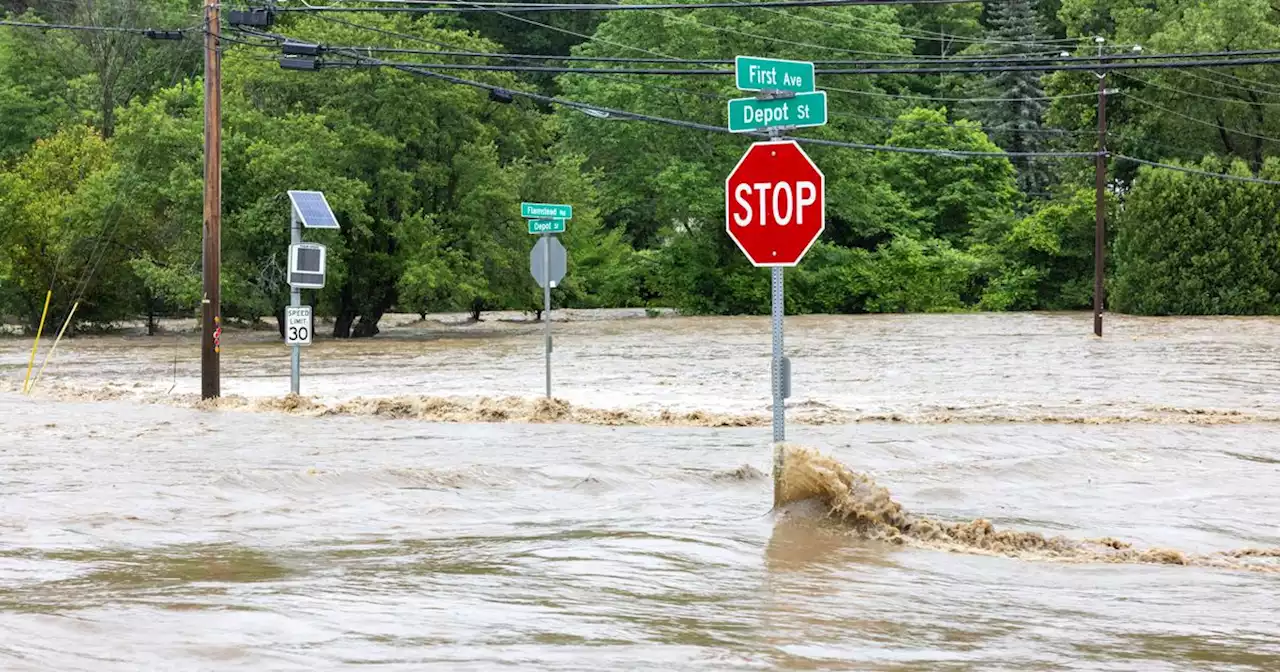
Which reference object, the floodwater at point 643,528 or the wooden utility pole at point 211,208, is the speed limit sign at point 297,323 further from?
the wooden utility pole at point 211,208

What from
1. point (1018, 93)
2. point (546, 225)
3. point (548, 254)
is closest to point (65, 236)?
point (548, 254)

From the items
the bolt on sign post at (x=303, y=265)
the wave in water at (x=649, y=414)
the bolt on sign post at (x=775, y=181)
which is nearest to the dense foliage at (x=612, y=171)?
the bolt on sign post at (x=303, y=265)

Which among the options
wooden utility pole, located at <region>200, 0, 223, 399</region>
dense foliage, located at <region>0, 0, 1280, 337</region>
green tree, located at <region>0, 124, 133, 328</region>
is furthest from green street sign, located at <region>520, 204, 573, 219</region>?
green tree, located at <region>0, 124, 133, 328</region>

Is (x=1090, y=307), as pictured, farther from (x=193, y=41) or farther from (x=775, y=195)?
(x=775, y=195)

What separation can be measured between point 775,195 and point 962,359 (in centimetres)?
2480

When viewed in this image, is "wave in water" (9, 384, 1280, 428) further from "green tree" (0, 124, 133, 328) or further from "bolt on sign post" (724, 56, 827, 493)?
"green tree" (0, 124, 133, 328)

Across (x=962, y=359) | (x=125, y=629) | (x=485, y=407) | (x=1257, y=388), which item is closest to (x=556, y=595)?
(x=125, y=629)

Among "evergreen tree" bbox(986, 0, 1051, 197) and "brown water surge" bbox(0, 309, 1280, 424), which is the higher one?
"evergreen tree" bbox(986, 0, 1051, 197)

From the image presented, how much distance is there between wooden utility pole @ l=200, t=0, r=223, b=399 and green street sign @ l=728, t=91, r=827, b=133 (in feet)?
45.1

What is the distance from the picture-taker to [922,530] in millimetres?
11547

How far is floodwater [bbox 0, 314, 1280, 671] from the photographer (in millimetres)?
7660

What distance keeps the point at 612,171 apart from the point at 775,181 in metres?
56.0

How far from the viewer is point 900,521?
11680 millimetres

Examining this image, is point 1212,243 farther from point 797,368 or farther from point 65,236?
point 65,236
